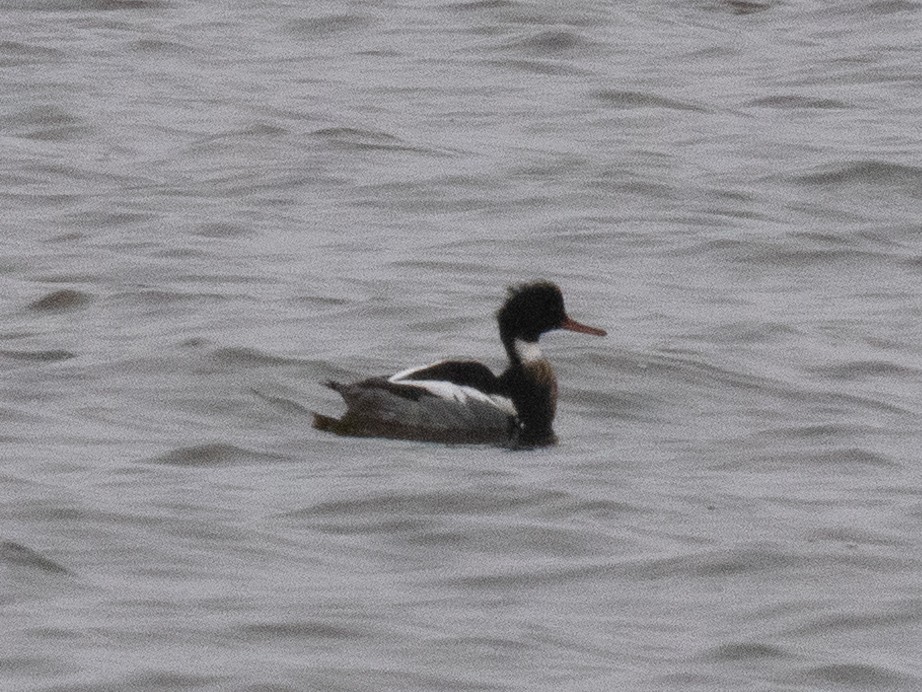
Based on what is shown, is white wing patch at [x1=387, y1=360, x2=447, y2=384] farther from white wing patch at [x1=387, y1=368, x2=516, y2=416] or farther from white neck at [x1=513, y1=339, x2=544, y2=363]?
white neck at [x1=513, y1=339, x2=544, y2=363]

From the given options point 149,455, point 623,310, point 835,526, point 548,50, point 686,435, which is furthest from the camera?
point 548,50

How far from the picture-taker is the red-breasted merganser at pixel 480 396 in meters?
12.3

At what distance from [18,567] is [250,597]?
807 millimetres

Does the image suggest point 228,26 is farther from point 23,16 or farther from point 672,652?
point 672,652

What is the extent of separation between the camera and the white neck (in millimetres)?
12984

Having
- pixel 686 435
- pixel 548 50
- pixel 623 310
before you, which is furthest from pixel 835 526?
pixel 548 50

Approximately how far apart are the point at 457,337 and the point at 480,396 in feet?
6.64

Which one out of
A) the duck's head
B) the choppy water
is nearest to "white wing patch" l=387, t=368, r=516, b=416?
the choppy water

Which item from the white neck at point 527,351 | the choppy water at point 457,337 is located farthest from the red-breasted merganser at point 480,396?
the choppy water at point 457,337

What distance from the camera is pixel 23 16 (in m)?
24.0

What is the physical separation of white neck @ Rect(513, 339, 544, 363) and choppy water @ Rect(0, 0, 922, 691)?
13.2 inches

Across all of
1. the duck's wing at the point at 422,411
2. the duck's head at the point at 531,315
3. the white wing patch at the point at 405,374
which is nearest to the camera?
the duck's wing at the point at 422,411

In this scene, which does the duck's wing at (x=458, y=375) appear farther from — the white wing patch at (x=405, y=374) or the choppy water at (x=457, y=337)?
the choppy water at (x=457, y=337)

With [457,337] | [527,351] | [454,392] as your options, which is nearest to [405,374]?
[454,392]
